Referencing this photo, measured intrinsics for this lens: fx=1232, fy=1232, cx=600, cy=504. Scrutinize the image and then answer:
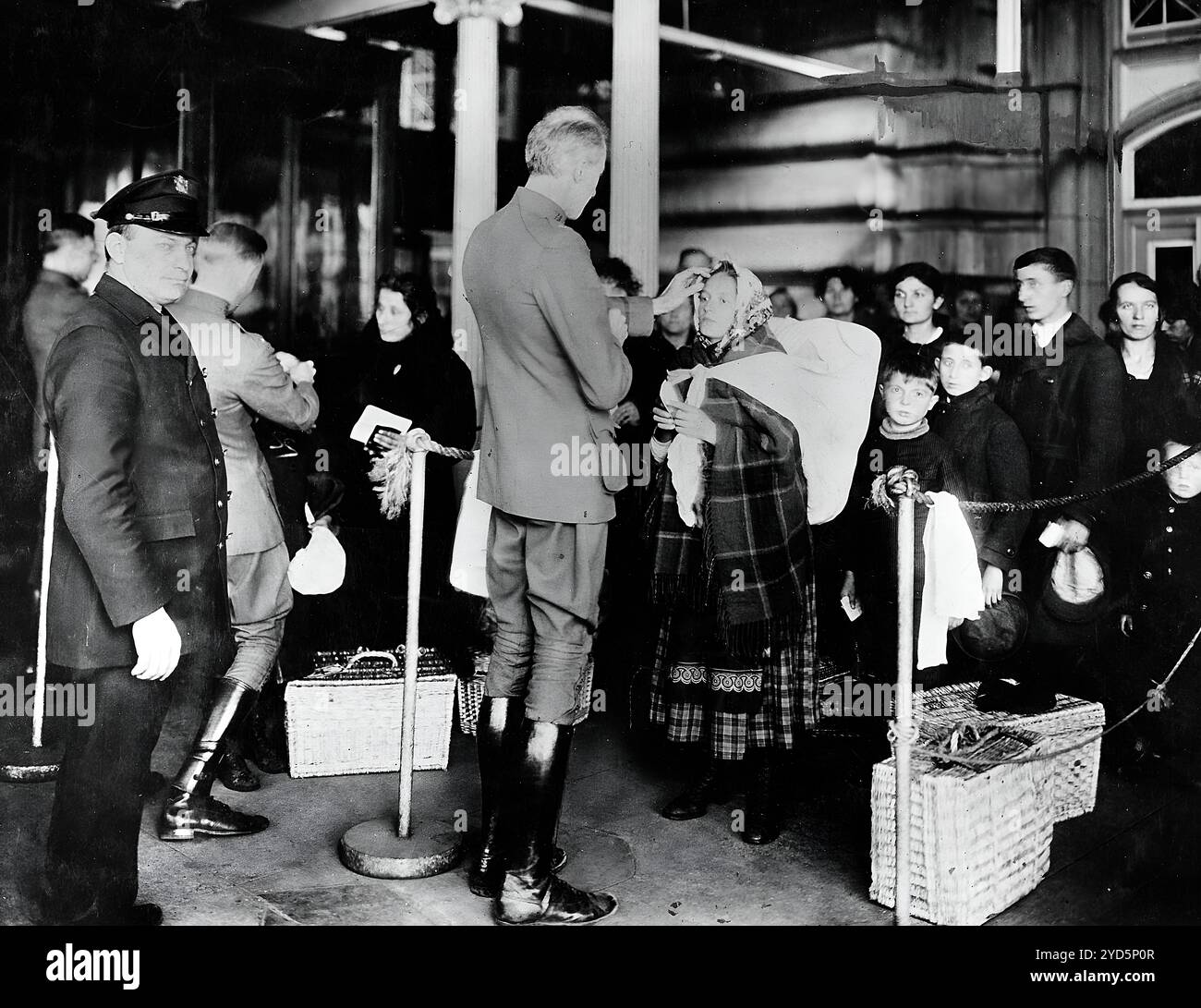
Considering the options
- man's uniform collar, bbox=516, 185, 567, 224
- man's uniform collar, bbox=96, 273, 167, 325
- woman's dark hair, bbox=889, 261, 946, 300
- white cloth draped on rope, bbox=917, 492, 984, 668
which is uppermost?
woman's dark hair, bbox=889, 261, 946, 300

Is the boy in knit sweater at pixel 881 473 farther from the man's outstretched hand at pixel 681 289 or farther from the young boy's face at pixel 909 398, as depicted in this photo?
the man's outstretched hand at pixel 681 289

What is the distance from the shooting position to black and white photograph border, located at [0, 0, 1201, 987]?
11.5ft

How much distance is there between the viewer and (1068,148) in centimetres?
460

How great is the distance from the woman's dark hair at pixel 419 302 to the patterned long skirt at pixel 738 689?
5.43ft

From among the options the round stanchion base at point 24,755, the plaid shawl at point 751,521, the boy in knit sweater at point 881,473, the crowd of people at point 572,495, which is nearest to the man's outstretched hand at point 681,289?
the crowd of people at point 572,495

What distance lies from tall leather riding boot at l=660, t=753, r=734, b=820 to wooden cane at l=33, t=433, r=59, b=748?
7.12 feet

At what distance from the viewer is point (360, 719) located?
4.64 meters

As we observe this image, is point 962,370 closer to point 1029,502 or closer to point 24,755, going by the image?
point 1029,502

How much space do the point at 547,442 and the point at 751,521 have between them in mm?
862

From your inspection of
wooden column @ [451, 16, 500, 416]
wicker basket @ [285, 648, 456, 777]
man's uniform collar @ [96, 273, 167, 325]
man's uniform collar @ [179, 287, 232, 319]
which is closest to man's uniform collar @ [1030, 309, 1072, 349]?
wooden column @ [451, 16, 500, 416]

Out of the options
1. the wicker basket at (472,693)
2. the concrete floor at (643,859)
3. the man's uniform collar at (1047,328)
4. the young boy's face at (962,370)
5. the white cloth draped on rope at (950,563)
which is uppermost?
the man's uniform collar at (1047,328)

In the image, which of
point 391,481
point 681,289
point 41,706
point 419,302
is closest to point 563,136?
point 681,289

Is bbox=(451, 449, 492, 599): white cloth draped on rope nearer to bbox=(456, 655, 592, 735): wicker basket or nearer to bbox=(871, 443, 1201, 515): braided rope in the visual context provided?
bbox=(456, 655, 592, 735): wicker basket

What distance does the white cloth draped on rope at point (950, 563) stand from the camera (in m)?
3.99
